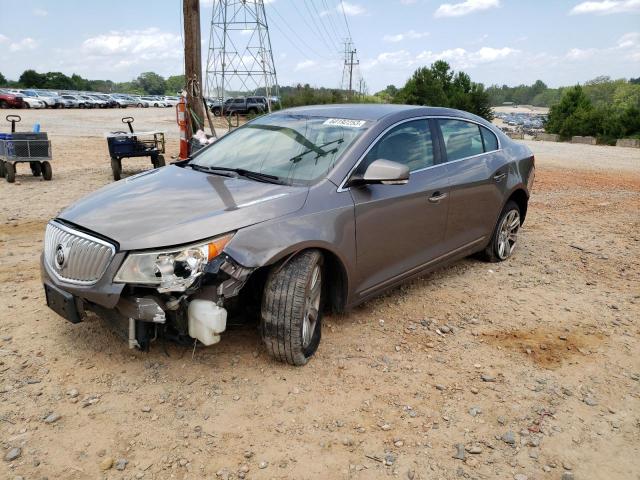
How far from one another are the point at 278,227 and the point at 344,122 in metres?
1.27

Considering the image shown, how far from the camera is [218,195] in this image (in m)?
3.22

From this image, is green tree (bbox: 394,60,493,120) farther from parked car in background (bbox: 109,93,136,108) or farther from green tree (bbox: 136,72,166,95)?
green tree (bbox: 136,72,166,95)

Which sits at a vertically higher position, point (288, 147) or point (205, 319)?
point (288, 147)

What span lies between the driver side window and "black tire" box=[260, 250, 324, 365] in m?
0.86

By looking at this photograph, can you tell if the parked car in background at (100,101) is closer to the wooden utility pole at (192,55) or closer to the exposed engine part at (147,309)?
the wooden utility pole at (192,55)

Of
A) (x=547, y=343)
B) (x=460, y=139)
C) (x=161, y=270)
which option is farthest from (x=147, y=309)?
(x=460, y=139)

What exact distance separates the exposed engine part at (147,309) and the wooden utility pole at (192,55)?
9226mm

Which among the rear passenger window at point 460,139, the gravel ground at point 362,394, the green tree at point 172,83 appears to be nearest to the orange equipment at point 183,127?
the gravel ground at point 362,394

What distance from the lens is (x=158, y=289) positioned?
2730 millimetres

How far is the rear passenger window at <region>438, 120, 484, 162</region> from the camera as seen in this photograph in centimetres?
440

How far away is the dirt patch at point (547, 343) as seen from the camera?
353cm

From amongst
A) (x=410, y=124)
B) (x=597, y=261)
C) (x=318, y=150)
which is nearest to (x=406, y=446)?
(x=318, y=150)

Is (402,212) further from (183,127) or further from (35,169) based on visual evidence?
(183,127)

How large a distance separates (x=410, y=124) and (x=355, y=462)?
2.57 meters
